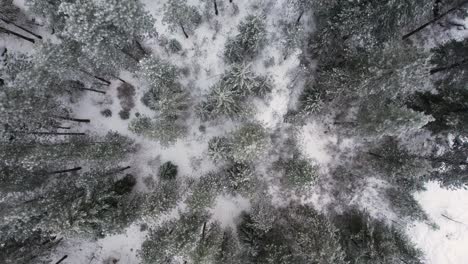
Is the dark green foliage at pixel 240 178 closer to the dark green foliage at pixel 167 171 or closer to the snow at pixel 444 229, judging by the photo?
the dark green foliage at pixel 167 171

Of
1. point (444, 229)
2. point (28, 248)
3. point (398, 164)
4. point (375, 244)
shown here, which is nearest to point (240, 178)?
point (375, 244)

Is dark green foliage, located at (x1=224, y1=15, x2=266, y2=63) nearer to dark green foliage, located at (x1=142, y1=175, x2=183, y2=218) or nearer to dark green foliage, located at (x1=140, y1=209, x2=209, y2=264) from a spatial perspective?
dark green foliage, located at (x1=142, y1=175, x2=183, y2=218)

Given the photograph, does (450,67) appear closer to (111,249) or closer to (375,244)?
(375,244)

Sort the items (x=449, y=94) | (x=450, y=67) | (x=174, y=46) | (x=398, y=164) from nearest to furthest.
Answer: (x=449, y=94) → (x=450, y=67) → (x=398, y=164) → (x=174, y=46)

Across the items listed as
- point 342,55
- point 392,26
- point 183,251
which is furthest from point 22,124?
point 392,26

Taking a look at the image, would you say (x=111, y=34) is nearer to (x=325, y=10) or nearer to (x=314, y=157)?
(x=325, y=10)

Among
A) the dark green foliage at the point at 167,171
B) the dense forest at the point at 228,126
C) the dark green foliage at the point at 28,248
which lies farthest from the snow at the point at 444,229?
the dark green foliage at the point at 28,248
